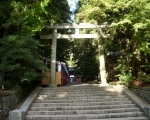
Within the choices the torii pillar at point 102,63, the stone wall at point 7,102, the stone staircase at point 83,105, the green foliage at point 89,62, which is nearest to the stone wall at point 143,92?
the stone staircase at point 83,105

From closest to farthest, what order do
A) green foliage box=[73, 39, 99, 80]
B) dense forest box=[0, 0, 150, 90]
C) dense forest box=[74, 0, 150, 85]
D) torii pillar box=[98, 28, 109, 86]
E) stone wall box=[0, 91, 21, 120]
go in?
1. stone wall box=[0, 91, 21, 120]
2. dense forest box=[0, 0, 150, 90]
3. dense forest box=[74, 0, 150, 85]
4. torii pillar box=[98, 28, 109, 86]
5. green foliage box=[73, 39, 99, 80]

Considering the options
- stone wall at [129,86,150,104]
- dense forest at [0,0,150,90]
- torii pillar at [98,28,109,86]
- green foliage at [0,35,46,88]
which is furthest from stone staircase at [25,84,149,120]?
torii pillar at [98,28,109,86]

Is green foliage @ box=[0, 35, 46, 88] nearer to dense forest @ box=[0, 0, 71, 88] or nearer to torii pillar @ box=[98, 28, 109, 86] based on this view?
dense forest @ box=[0, 0, 71, 88]

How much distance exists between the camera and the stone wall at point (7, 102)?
22.6 feet

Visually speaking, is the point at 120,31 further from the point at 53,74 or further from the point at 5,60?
the point at 5,60

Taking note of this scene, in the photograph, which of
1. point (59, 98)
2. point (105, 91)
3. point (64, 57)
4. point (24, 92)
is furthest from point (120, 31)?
point (64, 57)

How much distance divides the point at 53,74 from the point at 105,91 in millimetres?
4039

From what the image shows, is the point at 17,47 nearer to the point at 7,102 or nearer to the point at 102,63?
the point at 7,102

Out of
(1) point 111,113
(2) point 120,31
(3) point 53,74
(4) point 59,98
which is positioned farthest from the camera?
(2) point 120,31

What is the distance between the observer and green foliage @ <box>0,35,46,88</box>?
812 cm

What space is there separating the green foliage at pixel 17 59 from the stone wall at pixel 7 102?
757 mm

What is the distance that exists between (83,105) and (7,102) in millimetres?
3377

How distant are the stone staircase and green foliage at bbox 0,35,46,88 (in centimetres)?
144

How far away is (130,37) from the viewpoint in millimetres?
12977
